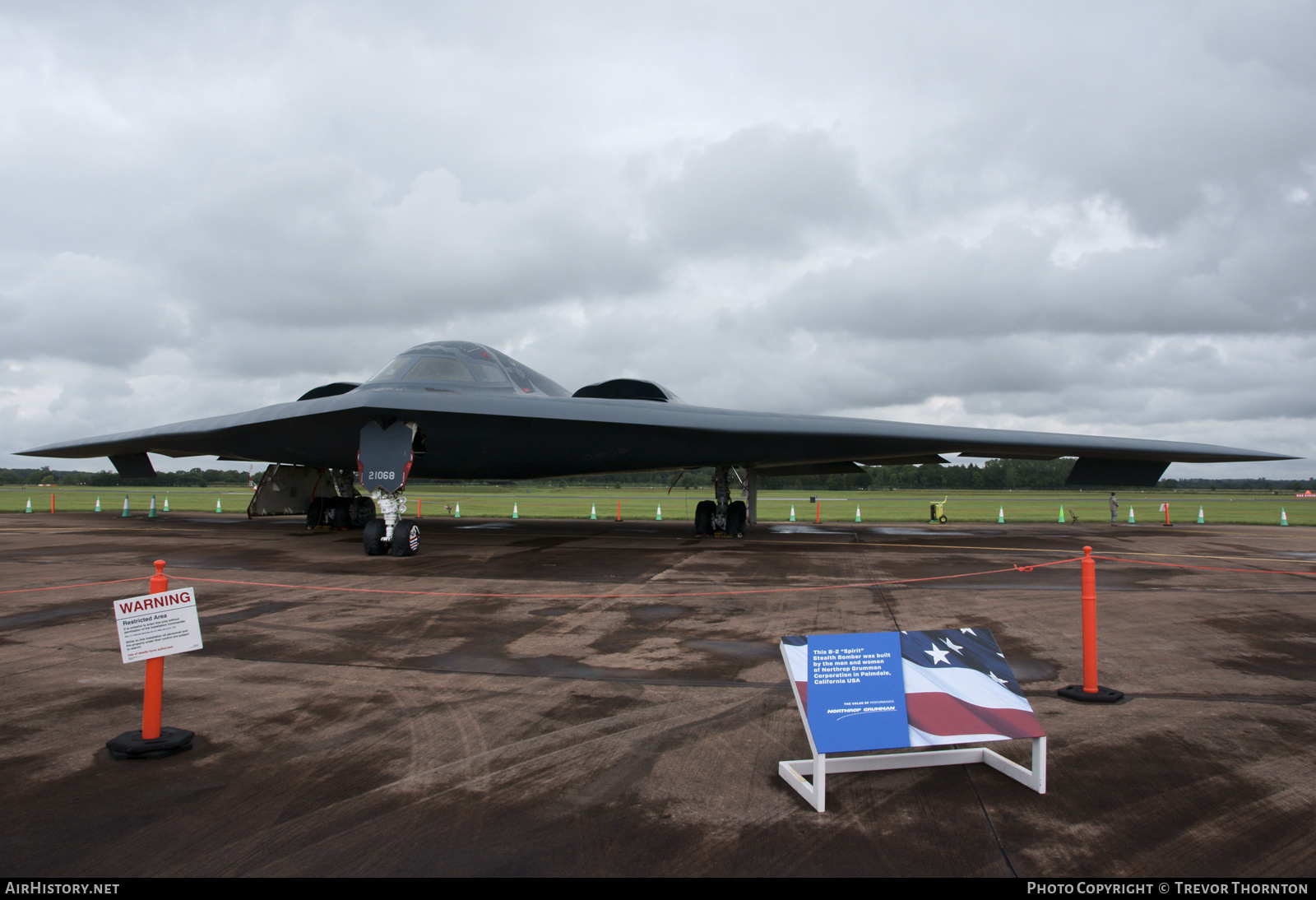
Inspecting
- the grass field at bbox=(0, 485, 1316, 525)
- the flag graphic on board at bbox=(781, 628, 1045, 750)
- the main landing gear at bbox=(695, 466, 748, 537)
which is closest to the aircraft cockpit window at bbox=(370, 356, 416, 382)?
the main landing gear at bbox=(695, 466, 748, 537)

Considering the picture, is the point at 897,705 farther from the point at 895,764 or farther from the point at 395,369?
the point at 395,369

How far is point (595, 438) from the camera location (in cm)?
1331

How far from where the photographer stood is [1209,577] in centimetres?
998

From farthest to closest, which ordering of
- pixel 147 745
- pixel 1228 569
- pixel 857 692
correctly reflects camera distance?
pixel 1228 569 → pixel 147 745 → pixel 857 692

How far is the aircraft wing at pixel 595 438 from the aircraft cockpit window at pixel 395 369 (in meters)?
0.45

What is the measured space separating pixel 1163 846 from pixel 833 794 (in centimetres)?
126

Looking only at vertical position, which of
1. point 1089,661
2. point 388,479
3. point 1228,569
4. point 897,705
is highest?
point 388,479

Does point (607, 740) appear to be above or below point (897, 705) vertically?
below

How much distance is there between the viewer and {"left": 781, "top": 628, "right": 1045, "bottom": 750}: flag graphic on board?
3260 mm

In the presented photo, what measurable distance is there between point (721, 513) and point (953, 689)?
45.7 ft

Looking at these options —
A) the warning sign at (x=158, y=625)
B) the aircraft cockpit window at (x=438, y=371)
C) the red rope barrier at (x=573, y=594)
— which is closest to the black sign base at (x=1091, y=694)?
the red rope barrier at (x=573, y=594)

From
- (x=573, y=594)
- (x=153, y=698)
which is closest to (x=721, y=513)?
(x=573, y=594)
